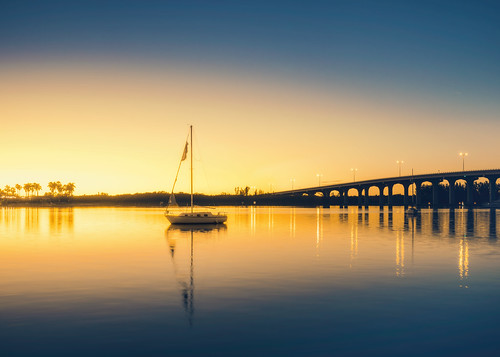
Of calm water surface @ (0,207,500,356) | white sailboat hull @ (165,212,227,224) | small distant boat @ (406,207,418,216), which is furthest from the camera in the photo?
small distant boat @ (406,207,418,216)

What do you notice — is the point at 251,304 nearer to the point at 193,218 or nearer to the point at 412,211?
the point at 193,218

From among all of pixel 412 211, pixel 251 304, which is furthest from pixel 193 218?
pixel 412 211

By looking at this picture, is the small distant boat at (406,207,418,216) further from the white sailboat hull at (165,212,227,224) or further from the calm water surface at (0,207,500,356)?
the calm water surface at (0,207,500,356)

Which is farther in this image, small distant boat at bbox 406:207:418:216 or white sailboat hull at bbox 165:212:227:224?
small distant boat at bbox 406:207:418:216

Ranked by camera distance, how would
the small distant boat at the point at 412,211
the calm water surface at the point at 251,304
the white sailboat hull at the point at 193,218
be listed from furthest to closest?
the small distant boat at the point at 412,211, the white sailboat hull at the point at 193,218, the calm water surface at the point at 251,304

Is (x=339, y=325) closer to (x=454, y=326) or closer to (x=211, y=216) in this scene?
(x=454, y=326)

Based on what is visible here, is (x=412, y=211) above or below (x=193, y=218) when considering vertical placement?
below

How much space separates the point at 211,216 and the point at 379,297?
173 feet

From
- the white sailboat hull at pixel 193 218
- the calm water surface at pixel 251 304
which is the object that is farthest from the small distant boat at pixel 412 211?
the calm water surface at pixel 251 304

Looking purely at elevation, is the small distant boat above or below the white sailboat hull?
below

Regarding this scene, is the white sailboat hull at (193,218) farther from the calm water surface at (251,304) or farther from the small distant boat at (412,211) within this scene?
the small distant boat at (412,211)

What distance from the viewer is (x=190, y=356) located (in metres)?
12.9

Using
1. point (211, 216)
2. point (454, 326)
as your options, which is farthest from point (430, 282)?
point (211, 216)

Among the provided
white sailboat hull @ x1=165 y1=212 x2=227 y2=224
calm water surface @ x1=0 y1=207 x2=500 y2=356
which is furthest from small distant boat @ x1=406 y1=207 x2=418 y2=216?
calm water surface @ x1=0 y1=207 x2=500 y2=356
